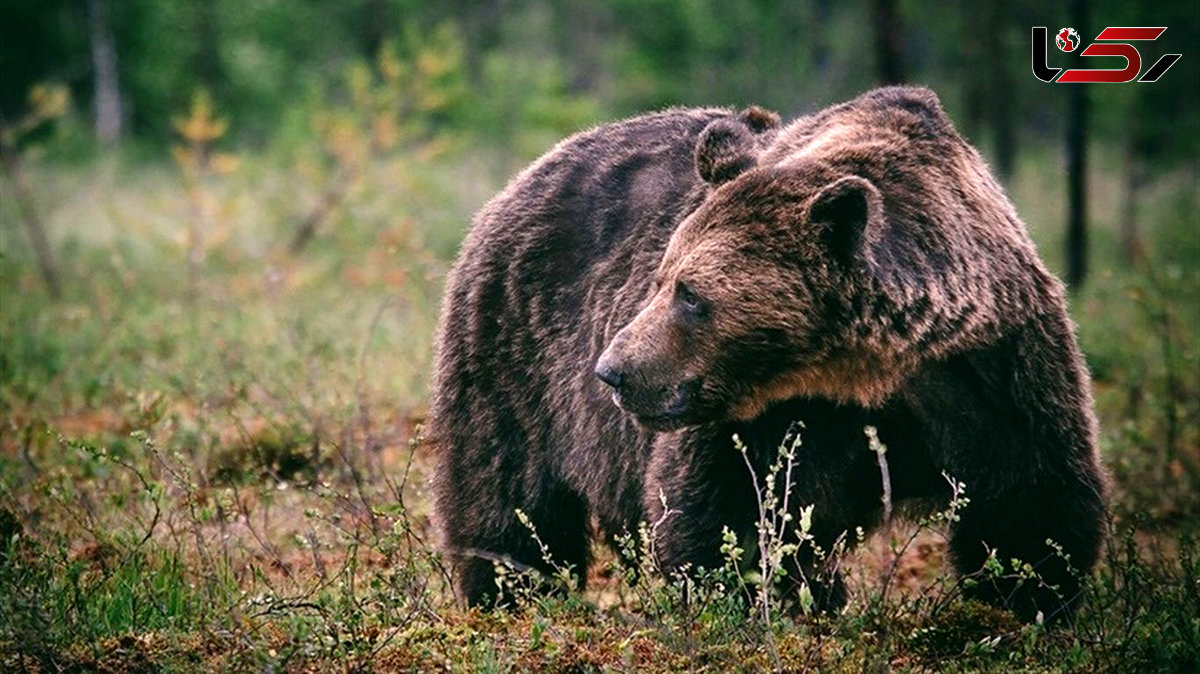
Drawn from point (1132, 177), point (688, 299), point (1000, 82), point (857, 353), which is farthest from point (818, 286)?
point (1000, 82)

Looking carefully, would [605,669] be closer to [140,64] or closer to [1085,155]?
[1085,155]

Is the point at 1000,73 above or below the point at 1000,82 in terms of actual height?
above

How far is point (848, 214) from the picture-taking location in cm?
414

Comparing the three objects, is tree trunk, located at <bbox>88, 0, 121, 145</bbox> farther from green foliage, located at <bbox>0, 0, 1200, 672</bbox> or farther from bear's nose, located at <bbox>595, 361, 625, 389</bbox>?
bear's nose, located at <bbox>595, 361, 625, 389</bbox>

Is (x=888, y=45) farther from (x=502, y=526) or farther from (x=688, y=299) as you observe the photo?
→ (x=688, y=299)

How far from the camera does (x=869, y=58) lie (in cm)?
3684

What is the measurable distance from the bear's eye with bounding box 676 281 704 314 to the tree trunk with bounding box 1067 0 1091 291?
11.0 meters

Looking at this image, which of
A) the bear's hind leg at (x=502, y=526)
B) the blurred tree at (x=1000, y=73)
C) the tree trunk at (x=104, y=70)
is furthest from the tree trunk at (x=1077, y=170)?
the tree trunk at (x=104, y=70)

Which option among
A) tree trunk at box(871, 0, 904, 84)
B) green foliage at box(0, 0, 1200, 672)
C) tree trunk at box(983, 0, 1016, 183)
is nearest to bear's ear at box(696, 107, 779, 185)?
green foliage at box(0, 0, 1200, 672)

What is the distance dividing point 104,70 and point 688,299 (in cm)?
3246

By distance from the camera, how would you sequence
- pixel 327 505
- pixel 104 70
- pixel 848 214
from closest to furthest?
pixel 848 214, pixel 327 505, pixel 104 70

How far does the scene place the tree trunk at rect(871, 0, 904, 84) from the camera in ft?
48.3

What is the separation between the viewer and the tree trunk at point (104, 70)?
33.4 metres

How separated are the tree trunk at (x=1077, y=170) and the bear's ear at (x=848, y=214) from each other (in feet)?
35.8
